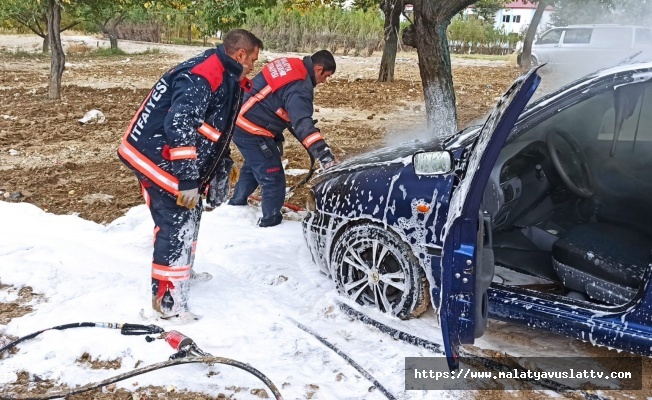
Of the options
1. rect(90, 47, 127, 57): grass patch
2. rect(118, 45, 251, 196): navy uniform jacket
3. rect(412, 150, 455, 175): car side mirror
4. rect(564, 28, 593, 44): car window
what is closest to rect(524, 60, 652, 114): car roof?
rect(412, 150, 455, 175): car side mirror

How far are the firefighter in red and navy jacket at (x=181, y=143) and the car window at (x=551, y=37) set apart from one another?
2126 cm

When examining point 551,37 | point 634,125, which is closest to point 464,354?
point 634,125

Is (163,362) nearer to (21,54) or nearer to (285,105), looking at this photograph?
(285,105)

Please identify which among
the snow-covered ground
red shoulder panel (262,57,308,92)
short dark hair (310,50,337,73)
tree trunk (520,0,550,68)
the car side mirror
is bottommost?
the snow-covered ground

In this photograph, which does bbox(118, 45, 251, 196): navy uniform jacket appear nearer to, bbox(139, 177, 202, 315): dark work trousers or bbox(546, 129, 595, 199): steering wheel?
bbox(139, 177, 202, 315): dark work trousers

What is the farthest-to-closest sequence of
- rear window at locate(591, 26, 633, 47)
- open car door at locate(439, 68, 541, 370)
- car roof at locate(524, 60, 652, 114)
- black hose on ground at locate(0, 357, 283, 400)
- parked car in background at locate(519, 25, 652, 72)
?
1. rear window at locate(591, 26, 633, 47)
2. parked car in background at locate(519, 25, 652, 72)
3. car roof at locate(524, 60, 652, 114)
4. black hose on ground at locate(0, 357, 283, 400)
5. open car door at locate(439, 68, 541, 370)

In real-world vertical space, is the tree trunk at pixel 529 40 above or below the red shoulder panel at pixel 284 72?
above

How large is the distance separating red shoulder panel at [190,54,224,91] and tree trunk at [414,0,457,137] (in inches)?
133

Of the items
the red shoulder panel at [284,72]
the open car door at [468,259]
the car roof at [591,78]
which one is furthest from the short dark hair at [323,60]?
the open car door at [468,259]

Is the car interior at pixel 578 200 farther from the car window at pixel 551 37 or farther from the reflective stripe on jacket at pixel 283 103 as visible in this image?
the car window at pixel 551 37

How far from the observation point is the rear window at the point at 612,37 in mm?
21078

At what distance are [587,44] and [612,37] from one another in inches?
34.0

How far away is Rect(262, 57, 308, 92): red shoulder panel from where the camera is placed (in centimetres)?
524

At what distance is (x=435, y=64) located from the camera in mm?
6965
